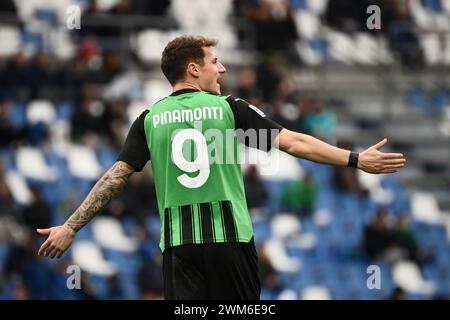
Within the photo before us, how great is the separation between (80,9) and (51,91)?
58.6 inches

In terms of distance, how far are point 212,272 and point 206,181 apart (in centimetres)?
52

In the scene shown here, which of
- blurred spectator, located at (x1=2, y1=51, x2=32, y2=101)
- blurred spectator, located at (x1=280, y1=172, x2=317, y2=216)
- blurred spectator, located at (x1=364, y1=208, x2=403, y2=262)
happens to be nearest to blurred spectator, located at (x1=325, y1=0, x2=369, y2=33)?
blurred spectator, located at (x1=280, y1=172, x2=317, y2=216)

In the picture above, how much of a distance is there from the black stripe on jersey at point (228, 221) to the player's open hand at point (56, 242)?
0.95 m

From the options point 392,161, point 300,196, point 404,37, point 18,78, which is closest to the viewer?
point 392,161

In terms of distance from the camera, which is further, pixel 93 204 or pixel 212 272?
pixel 93 204

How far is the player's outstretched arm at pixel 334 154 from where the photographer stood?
6797 mm

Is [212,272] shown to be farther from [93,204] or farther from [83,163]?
[83,163]

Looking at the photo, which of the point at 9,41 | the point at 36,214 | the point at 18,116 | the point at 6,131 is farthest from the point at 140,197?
the point at 9,41

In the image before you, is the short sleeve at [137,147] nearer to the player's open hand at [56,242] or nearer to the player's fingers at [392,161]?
the player's open hand at [56,242]

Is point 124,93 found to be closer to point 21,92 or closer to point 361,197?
point 21,92

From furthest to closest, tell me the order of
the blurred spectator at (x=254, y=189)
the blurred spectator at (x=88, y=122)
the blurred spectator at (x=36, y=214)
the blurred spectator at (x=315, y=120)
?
the blurred spectator at (x=315, y=120) < the blurred spectator at (x=88, y=122) < the blurred spectator at (x=254, y=189) < the blurred spectator at (x=36, y=214)

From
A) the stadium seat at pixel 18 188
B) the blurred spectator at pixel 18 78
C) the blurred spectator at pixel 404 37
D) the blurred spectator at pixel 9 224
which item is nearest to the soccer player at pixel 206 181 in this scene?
the blurred spectator at pixel 9 224

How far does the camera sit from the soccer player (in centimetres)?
686

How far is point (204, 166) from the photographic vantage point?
6.92 meters
